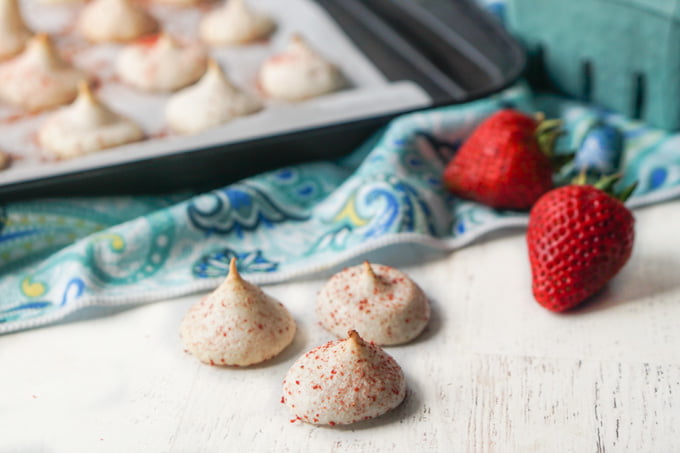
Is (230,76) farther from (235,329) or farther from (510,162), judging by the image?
(235,329)

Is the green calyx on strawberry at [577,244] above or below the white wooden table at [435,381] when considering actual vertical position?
above

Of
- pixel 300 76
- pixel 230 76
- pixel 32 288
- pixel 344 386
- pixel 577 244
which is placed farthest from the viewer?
pixel 230 76

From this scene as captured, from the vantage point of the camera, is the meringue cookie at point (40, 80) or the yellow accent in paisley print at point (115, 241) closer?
the yellow accent in paisley print at point (115, 241)

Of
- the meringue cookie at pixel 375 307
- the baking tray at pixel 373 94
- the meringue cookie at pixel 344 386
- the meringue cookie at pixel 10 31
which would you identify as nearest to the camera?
the meringue cookie at pixel 344 386

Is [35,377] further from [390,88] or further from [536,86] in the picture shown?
[536,86]

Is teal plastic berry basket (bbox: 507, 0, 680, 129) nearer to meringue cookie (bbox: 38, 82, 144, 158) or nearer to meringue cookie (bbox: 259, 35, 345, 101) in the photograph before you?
meringue cookie (bbox: 259, 35, 345, 101)

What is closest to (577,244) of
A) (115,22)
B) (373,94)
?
(373,94)

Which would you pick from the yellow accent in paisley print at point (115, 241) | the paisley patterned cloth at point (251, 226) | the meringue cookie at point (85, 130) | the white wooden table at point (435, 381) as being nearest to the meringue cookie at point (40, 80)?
the meringue cookie at point (85, 130)

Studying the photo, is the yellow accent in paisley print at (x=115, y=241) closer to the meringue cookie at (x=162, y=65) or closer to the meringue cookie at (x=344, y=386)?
Answer: the meringue cookie at (x=344, y=386)
